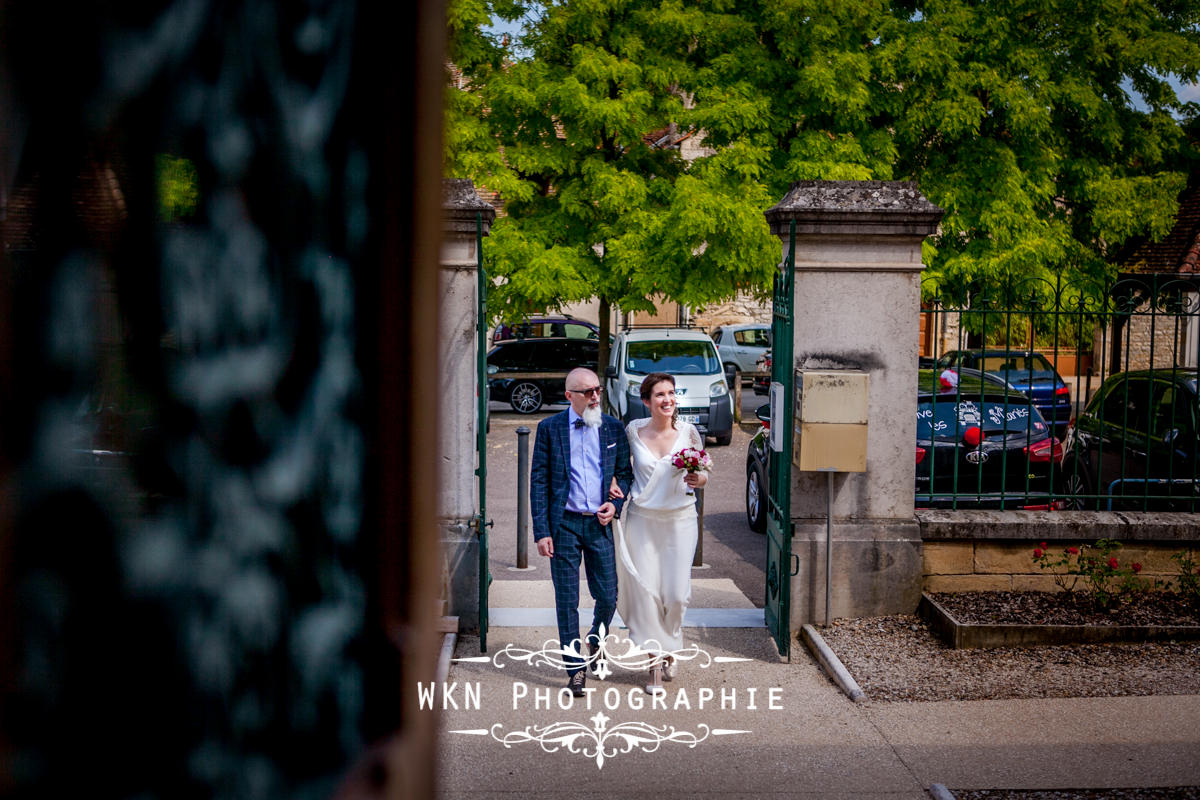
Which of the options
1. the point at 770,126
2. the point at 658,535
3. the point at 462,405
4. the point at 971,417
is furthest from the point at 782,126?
the point at 658,535

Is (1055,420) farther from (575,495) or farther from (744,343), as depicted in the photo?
(744,343)

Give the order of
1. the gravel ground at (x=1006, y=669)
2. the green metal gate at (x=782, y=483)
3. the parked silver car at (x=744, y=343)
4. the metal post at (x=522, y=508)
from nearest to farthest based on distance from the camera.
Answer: the gravel ground at (x=1006, y=669), the green metal gate at (x=782, y=483), the metal post at (x=522, y=508), the parked silver car at (x=744, y=343)

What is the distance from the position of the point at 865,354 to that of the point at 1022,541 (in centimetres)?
173

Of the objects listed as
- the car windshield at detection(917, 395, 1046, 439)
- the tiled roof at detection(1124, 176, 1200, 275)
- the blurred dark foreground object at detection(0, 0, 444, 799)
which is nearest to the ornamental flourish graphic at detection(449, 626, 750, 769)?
the car windshield at detection(917, 395, 1046, 439)

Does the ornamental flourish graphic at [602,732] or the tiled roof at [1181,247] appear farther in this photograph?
the tiled roof at [1181,247]

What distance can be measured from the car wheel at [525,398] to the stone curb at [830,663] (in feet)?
50.9

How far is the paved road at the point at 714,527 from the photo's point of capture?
9.82 meters

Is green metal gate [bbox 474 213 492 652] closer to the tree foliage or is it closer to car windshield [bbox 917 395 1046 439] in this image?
car windshield [bbox 917 395 1046 439]

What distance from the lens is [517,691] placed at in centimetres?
659

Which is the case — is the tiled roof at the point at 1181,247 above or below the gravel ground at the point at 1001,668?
above

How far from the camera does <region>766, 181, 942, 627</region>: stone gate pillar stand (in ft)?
24.0

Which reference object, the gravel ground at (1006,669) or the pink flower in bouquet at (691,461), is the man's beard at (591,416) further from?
the gravel ground at (1006,669)

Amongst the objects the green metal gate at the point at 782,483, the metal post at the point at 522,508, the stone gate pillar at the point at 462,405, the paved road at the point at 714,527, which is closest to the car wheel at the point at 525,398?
the paved road at the point at 714,527

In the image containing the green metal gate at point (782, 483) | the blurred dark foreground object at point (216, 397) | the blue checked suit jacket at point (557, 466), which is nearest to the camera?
the blurred dark foreground object at point (216, 397)
